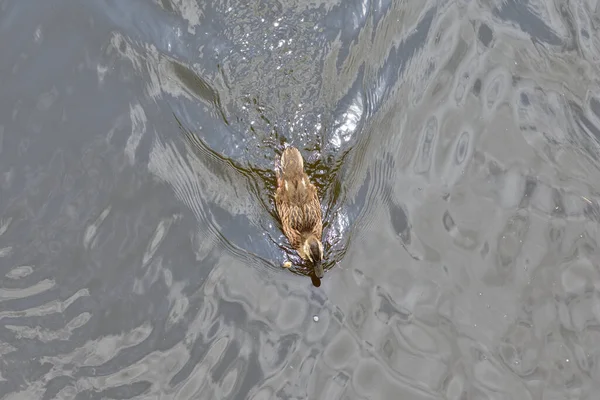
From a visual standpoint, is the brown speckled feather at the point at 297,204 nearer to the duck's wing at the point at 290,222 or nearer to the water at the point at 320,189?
the duck's wing at the point at 290,222

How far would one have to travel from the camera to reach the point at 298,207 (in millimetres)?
8617

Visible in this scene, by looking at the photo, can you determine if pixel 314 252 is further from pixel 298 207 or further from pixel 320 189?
pixel 320 189

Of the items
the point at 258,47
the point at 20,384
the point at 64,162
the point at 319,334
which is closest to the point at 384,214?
the point at 319,334

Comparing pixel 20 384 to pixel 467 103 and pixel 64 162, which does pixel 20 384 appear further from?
pixel 467 103

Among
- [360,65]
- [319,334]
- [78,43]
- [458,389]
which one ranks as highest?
[78,43]

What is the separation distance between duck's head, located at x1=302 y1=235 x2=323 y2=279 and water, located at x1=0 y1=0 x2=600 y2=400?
245 mm

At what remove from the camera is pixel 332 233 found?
8.89m

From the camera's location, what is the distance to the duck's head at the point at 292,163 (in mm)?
8703

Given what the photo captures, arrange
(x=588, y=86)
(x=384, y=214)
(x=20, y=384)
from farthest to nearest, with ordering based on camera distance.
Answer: (x=588, y=86) → (x=384, y=214) → (x=20, y=384)

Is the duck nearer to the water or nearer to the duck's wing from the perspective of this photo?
the duck's wing

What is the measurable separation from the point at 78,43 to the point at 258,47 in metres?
1.84

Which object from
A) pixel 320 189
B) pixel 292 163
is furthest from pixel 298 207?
pixel 320 189

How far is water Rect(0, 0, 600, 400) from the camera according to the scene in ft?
27.4

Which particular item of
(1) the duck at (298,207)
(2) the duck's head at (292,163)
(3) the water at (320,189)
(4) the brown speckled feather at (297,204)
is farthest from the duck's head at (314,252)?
(2) the duck's head at (292,163)
